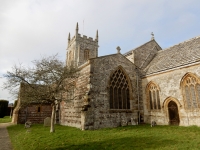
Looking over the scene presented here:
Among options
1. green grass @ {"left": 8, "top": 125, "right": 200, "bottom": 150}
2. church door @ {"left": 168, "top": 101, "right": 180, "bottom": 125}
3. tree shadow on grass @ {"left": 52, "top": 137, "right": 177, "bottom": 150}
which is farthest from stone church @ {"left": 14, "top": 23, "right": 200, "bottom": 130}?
tree shadow on grass @ {"left": 52, "top": 137, "right": 177, "bottom": 150}

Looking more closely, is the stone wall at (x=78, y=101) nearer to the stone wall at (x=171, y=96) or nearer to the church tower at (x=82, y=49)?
the stone wall at (x=171, y=96)

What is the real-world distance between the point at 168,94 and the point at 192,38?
25.3ft

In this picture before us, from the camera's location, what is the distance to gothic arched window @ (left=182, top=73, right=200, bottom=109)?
Result: 1192 centimetres

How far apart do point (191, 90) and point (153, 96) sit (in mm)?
3941

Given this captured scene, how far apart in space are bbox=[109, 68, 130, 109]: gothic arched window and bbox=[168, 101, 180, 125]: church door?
4028mm

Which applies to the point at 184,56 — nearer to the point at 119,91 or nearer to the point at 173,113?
the point at 173,113

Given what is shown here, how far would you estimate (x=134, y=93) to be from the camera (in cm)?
1588

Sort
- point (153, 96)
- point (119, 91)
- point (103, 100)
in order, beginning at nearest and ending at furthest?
point (103, 100)
point (119, 91)
point (153, 96)

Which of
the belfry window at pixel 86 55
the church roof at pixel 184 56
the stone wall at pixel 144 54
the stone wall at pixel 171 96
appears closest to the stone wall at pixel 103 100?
the stone wall at pixel 171 96

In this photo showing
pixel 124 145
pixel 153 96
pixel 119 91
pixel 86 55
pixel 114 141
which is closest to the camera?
pixel 124 145

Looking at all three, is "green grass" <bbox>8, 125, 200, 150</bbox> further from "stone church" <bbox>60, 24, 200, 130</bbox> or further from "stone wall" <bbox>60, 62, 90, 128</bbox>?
"stone wall" <bbox>60, 62, 90, 128</bbox>

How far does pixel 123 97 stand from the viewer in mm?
15094

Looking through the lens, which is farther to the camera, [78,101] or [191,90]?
[78,101]

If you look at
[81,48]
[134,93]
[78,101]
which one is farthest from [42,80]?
[81,48]
